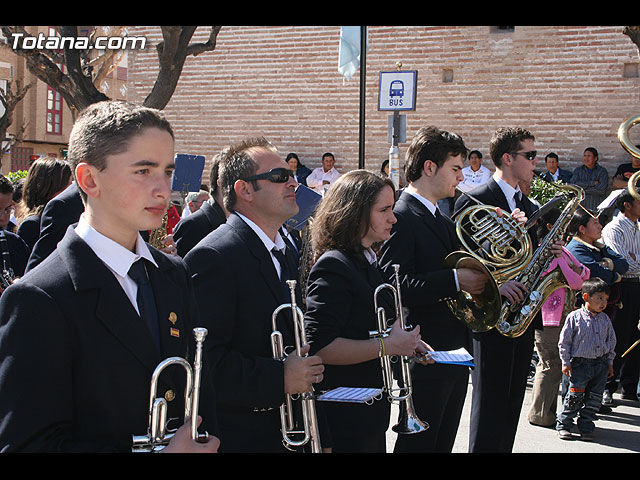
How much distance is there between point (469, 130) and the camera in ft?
53.9

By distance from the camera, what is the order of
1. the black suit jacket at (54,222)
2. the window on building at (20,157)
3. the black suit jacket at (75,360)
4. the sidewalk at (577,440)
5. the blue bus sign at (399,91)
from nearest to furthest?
1. the black suit jacket at (75,360)
2. the black suit jacket at (54,222)
3. the sidewalk at (577,440)
4. the blue bus sign at (399,91)
5. the window on building at (20,157)

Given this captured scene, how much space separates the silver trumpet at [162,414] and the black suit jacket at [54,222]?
2.90 meters

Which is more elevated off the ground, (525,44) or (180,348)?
(525,44)

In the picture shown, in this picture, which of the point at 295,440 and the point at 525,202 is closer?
the point at 295,440

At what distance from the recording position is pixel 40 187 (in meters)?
5.50

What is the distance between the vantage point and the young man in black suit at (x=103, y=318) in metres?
1.86

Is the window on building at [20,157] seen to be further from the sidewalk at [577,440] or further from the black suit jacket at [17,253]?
the sidewalk at [577,440]

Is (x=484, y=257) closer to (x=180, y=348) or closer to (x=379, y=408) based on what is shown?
(x=379, y=408)

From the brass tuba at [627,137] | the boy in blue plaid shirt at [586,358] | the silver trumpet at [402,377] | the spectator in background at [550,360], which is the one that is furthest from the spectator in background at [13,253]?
the boy in blue plaid shirt at [586,358]

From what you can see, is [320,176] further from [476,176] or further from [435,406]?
[435,406]

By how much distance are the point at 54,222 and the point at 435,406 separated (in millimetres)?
2586
